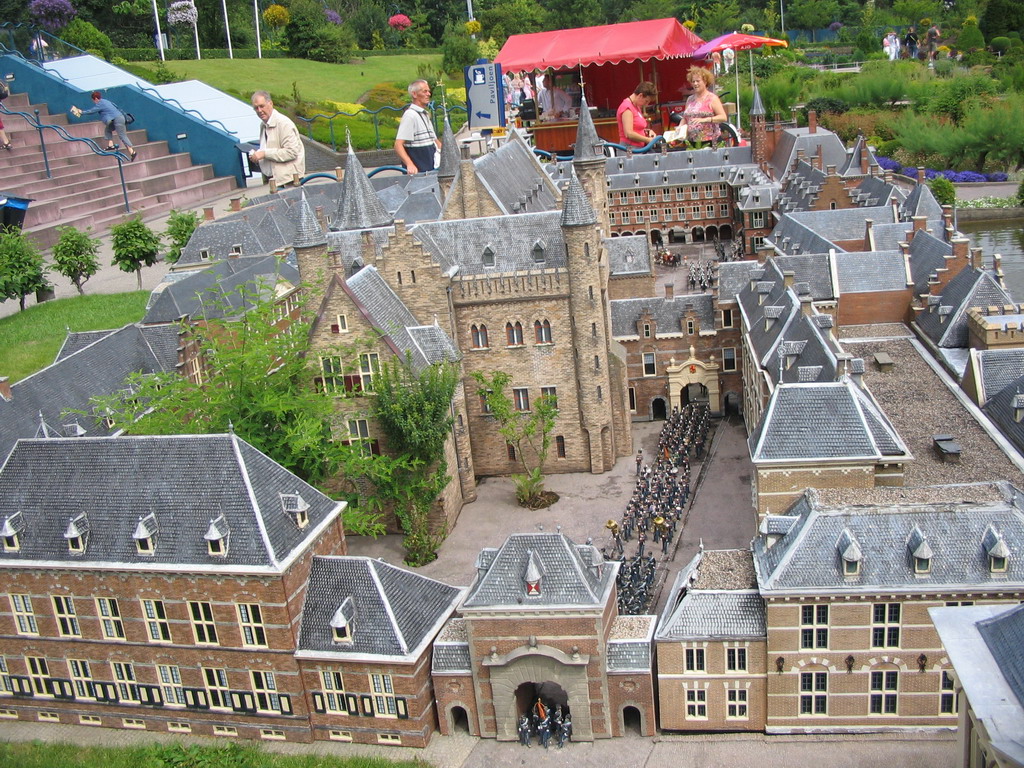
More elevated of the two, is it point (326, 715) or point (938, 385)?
point (938, 385)

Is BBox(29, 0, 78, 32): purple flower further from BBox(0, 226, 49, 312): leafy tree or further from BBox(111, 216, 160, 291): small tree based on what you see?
BBox(0, 226, 49, 312): leafy tree

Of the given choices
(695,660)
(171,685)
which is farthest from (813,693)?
(171,685)

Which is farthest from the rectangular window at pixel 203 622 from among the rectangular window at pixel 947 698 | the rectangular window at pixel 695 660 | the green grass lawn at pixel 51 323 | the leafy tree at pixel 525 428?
the rectangular window at pixel 947 698

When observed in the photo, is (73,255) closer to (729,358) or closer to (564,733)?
(729,358)

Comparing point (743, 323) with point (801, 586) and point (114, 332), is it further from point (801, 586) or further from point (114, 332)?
point (114, 332)

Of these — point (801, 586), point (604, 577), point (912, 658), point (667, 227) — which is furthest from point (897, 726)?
point (667, 227)
